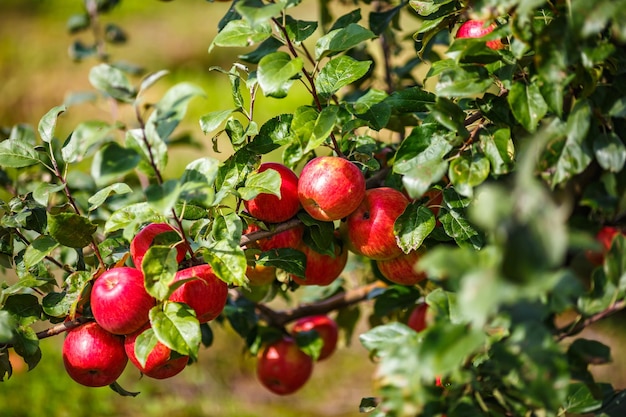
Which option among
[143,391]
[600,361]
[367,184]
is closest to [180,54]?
[143,391]

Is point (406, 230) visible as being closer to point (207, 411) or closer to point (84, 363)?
point (84, 363)

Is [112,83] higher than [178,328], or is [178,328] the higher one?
[112,83]

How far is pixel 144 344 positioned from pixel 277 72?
347 millimetres

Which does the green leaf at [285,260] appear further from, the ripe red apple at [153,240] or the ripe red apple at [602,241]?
the ripe red apple at [602,241]

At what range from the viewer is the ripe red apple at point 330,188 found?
2.82 feet

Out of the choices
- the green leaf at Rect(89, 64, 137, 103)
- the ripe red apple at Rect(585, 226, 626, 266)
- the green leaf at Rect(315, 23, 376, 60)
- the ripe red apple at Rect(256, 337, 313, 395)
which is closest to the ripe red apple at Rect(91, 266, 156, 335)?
the green leaf at Rect(89, 64, 137, 103)

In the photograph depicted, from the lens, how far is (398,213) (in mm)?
909

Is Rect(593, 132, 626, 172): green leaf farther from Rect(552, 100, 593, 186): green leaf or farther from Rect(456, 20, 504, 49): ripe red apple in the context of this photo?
Rect(456, 20, 504, 49): ripe red apple

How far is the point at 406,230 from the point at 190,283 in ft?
0.90

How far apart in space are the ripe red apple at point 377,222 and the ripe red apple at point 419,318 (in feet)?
0.84

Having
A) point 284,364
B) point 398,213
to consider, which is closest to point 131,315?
point 398,213

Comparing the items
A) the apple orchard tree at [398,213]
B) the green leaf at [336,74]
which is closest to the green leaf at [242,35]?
the apple orchard tree at [398,213]

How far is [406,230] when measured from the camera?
0.86 metres

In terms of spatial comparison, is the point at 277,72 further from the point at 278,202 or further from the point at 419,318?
the point at 419,318
